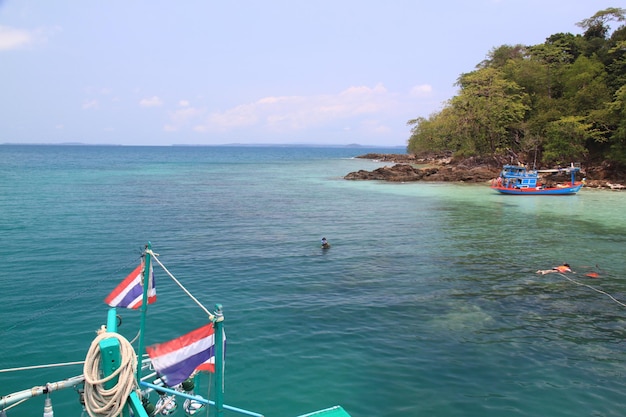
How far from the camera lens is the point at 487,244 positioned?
1080 inches

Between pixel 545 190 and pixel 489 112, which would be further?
pixel 489 112

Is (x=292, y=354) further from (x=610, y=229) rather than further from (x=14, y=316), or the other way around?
(x=610, y=229)

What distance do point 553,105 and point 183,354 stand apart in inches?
2773

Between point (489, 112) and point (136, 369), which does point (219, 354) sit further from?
point (489, 112)

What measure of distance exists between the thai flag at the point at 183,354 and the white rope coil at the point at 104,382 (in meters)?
1.37

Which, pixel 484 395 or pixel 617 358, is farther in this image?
pixel 617 358

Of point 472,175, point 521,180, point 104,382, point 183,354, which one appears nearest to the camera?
point 104,382

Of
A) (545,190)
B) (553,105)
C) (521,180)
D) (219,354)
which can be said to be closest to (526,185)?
(521,180)

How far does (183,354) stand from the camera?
24.4 ft

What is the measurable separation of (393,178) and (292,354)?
5623 cm

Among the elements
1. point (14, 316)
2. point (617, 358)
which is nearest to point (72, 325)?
point (14, 316)

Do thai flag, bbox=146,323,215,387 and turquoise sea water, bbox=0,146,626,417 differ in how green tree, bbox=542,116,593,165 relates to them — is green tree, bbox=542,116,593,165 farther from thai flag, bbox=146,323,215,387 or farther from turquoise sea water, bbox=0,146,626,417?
thai flag, bbox=146,323,215,387

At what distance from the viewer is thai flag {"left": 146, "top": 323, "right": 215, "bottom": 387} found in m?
7.38

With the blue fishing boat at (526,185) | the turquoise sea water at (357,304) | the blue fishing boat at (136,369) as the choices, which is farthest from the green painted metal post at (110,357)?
the blue fishing boat at (526,185)
